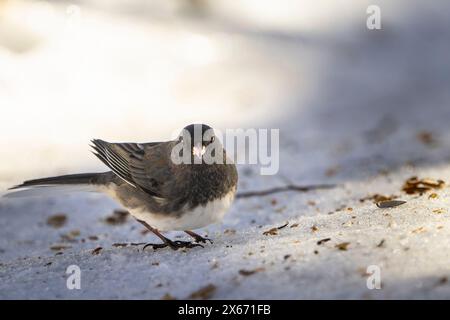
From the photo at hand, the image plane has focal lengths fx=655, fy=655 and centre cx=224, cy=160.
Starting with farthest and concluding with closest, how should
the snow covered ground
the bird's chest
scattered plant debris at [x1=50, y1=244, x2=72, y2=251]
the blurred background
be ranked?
the blurred background, scattered plant debris at [x1=50, y1=244, x2=72, y2=251], the bird's chest, the snow covered ground

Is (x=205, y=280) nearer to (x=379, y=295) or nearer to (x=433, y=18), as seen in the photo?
(x=379, y=295)

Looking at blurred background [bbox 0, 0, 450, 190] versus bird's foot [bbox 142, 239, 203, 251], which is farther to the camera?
blurred background [bbox 0, 0, 450, 190]

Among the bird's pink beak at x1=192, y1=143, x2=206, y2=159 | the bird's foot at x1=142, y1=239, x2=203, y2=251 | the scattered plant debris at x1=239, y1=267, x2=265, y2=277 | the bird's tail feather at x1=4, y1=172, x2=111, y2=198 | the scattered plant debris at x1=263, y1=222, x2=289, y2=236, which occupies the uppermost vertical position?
the bird's pink beak at x1=192, y1=143, x2=206, y2=159

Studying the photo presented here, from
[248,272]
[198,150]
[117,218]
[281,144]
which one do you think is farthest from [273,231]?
[281,144]

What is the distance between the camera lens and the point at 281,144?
569cm

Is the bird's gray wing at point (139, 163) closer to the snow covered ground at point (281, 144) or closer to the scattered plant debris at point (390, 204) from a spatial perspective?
the snow covered ground at point (281, 144)

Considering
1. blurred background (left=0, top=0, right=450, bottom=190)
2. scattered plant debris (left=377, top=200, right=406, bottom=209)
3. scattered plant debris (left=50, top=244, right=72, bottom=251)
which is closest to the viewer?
scattered plant debris (left=377, top=200, right=406, bottom=209)

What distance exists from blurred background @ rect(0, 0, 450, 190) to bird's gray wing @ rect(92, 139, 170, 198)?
1794mm

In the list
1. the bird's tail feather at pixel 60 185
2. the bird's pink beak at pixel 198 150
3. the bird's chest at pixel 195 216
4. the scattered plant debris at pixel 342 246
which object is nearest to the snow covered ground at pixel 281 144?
the scattered plant debris at pixel 342 246

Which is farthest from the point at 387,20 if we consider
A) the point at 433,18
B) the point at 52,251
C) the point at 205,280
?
the point at 205,280

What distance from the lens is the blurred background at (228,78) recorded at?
5.63 m

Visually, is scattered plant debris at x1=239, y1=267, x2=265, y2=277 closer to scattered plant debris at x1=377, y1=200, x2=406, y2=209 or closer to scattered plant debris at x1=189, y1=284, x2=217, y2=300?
scattered plant debris at x1=189, y1=284, x2=217, y2=300

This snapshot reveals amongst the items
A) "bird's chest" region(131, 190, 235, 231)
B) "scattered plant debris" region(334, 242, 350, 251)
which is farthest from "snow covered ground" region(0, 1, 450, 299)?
"bird's chest" region(131, 190, 235, 231)

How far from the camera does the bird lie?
9.33ft
